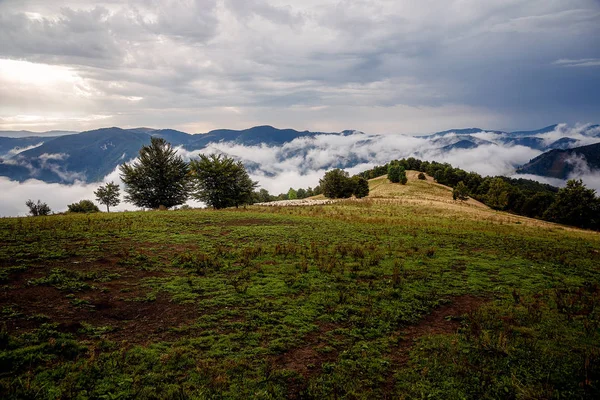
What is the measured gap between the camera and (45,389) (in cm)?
552

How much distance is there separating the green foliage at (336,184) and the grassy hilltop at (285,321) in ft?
183

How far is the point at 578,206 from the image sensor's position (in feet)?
200

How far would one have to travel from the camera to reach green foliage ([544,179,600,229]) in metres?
60.6

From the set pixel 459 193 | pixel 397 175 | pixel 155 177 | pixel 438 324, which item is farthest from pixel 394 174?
pixel 438 324

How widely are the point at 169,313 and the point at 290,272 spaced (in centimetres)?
522

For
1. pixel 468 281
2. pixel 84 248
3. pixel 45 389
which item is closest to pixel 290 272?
pixel 468 281

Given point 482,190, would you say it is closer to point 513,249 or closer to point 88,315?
point 513,249

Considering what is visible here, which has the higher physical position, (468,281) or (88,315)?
(88,315)

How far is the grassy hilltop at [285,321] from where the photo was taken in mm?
6164

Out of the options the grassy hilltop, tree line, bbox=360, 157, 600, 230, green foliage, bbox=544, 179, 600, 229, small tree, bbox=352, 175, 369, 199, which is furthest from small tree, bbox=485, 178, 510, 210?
the grassy hilltop

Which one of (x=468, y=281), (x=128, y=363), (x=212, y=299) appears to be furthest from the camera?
(x=468, y=281)

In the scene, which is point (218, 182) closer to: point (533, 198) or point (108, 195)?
point (108, 195)

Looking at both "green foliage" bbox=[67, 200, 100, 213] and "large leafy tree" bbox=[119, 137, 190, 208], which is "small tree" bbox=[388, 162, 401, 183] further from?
"green foliage" bbox=[67, 200, 100, 213]

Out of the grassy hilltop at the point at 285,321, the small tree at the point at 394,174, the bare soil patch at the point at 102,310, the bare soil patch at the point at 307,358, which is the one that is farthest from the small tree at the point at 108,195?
the bare soil patch at the point at 307,358
